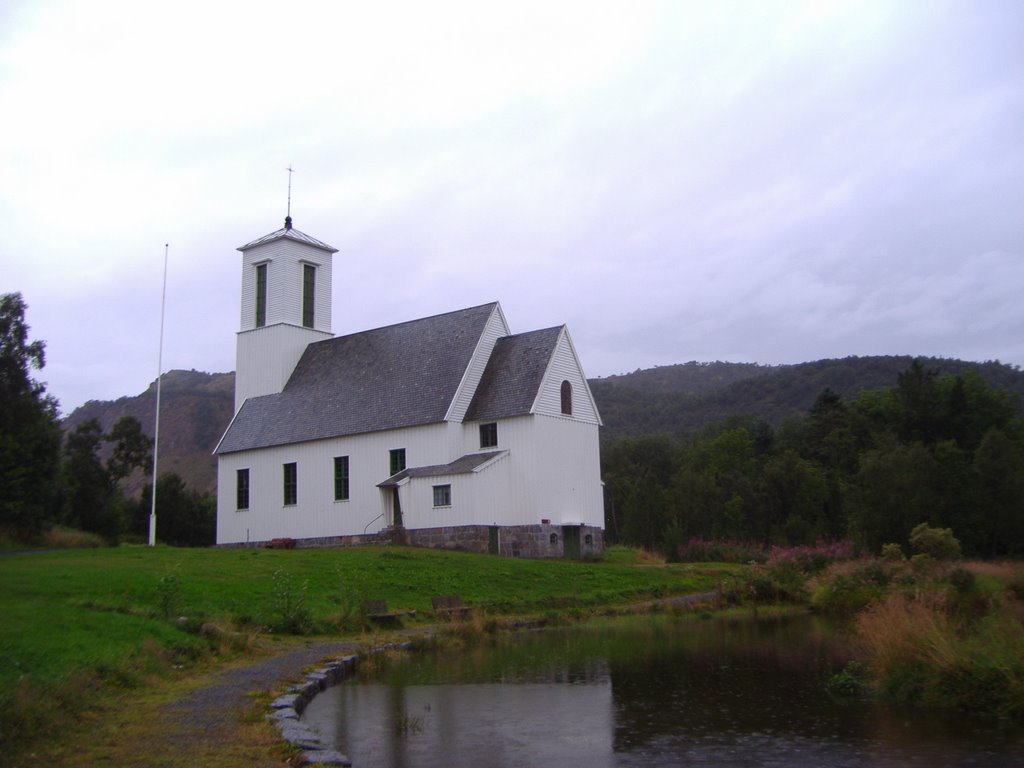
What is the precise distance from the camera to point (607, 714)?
40.8 ft

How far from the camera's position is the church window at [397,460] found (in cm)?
4166

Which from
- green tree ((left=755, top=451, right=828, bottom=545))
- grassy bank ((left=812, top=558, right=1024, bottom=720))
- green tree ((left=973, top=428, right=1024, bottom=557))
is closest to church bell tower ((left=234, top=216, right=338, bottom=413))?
green tree ((left=755, top=451, right=828, bottom=545))

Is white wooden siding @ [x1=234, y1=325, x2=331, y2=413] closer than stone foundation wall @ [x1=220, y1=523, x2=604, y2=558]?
No

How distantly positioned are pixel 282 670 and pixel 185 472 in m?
105

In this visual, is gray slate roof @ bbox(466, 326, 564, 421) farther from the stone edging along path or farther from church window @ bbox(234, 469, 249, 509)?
the stone edging along path

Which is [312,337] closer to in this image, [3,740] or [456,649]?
[456,649]

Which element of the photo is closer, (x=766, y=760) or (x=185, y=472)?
(x=766, y=760)

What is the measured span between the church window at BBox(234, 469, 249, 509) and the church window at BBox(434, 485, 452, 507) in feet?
44.8

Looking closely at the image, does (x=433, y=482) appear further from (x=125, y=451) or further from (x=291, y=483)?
(x=125, y=451)

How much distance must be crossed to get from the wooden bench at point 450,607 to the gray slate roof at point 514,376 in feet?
48.4

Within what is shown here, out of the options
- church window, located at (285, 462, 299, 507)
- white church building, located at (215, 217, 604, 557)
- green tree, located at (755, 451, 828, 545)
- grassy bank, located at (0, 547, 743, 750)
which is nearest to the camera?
grassy bank, located at (0, 547, 743, 750)

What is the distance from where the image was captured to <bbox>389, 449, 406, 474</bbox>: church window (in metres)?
41.7

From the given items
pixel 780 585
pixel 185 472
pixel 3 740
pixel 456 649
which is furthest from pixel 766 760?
pixel 185 472

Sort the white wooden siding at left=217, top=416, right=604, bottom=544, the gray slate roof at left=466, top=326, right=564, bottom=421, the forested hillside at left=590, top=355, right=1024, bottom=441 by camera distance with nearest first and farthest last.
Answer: the white wooden siding at left=217, top=416, right=604, bottom=544 → the gray slate roof at left=466, top=326, right=564, bottom=421 → the forested hillside at left=590, top=355, right=1024, bottom=441
